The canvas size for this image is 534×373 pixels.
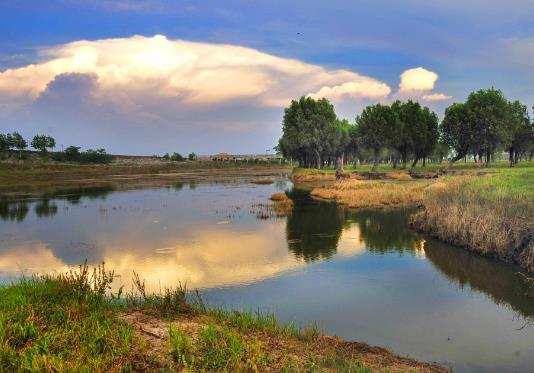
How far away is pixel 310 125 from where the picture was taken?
101 metres

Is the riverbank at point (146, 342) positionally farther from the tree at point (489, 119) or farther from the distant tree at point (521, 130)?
the distant tree at point (521, 130)

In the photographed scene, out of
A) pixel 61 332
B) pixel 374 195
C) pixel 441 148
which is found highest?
pixel 441 148

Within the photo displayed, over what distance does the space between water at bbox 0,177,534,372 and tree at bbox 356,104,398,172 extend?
57.2m

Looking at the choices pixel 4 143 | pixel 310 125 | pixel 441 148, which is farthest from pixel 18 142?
pixel 441 148

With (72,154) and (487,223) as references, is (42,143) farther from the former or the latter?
(487,223)

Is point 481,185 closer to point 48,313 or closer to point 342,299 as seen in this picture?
point 342,299

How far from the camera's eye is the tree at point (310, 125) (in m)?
101

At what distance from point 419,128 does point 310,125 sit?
26470 mm

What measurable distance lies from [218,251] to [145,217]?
16793 mm

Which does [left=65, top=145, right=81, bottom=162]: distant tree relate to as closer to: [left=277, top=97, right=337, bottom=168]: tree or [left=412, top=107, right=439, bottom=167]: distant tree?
[left=277, top=97, right=337, bottom=168]: tree

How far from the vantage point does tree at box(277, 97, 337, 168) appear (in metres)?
101

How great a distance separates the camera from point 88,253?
24312mm

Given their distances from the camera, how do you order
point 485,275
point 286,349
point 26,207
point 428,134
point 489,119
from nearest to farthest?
point 286,349
point 485,275
point 26,207
point 489,119
point 428,134

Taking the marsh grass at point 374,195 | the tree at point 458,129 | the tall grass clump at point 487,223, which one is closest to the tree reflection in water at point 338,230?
the tall grass clump at point 487,223
